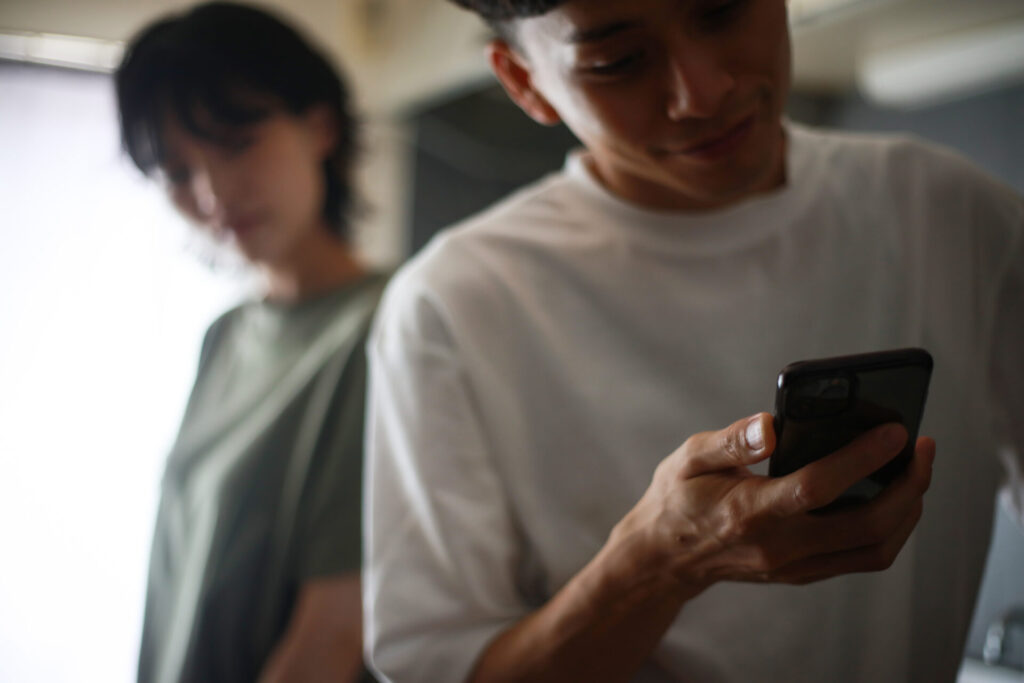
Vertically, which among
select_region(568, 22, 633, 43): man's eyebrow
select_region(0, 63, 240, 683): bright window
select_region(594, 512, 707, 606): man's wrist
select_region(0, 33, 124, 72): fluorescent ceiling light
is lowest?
select_region(0, 63, 240, 683): bright window

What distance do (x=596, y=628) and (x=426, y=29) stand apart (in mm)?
1490

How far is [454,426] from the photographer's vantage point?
48 cm

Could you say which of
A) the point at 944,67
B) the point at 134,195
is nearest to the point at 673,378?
the point at 944,67

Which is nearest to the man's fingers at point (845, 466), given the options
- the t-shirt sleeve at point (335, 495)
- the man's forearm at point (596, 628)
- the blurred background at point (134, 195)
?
the man's forearm at point (596, 628)

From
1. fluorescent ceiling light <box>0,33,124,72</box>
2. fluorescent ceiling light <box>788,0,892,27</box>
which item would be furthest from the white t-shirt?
fluorescent ceiling light <box>0,33,124,72</box>

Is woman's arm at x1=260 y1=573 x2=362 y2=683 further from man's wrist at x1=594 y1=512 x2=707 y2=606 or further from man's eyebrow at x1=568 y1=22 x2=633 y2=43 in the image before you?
man's eyebrow at x1=568 y1=22 x2=633 y2=43

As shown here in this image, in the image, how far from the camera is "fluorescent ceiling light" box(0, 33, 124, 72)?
4.81ft

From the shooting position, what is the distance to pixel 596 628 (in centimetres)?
41

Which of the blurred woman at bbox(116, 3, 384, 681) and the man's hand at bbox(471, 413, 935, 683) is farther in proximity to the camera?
the blurred woman at bbox(116, 3, 384, 681)

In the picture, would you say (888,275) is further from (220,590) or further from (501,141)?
(501,141)

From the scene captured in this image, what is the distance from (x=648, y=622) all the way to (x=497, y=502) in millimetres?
123

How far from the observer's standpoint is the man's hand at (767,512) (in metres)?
0.27

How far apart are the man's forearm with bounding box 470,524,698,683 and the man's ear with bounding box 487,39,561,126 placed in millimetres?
257

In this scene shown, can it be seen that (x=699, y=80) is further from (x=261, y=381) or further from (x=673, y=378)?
(x=261, y=381)
